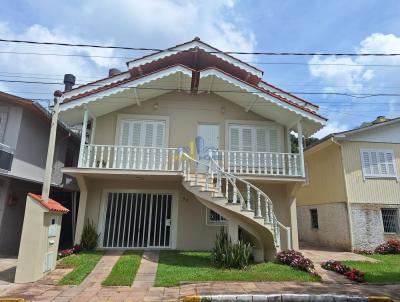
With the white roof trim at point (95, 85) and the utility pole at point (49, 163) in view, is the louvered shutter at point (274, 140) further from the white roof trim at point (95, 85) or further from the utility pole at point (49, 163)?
the utility pole at point (49, 163)

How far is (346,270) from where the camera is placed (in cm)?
872

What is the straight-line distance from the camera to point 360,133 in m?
14.5

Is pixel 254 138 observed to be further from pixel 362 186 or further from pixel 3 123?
pixel 3 123

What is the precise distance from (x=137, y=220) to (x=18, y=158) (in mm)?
4928

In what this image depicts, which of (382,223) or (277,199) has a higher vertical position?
(277,199)

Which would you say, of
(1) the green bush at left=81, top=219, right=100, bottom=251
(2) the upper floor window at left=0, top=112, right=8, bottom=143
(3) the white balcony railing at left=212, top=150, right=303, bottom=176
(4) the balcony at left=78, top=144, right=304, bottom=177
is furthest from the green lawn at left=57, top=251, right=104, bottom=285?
(3) the white balcony railing at left=212, top=150, right=303, bottom=176

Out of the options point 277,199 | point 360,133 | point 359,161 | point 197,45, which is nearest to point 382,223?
point 359,161

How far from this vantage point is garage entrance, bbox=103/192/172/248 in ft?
38.4

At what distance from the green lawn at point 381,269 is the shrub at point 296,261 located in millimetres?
1452

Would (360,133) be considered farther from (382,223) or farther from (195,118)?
(195,118)

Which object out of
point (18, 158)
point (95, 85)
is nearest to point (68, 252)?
point (18, 158)

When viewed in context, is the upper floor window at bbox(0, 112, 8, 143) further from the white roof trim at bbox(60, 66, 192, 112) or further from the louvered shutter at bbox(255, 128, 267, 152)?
the louvered shutter at bbox(255, 128, 267, 152)

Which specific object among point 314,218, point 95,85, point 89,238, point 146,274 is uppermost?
point 95,85

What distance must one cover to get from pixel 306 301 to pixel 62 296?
16.8 ft
